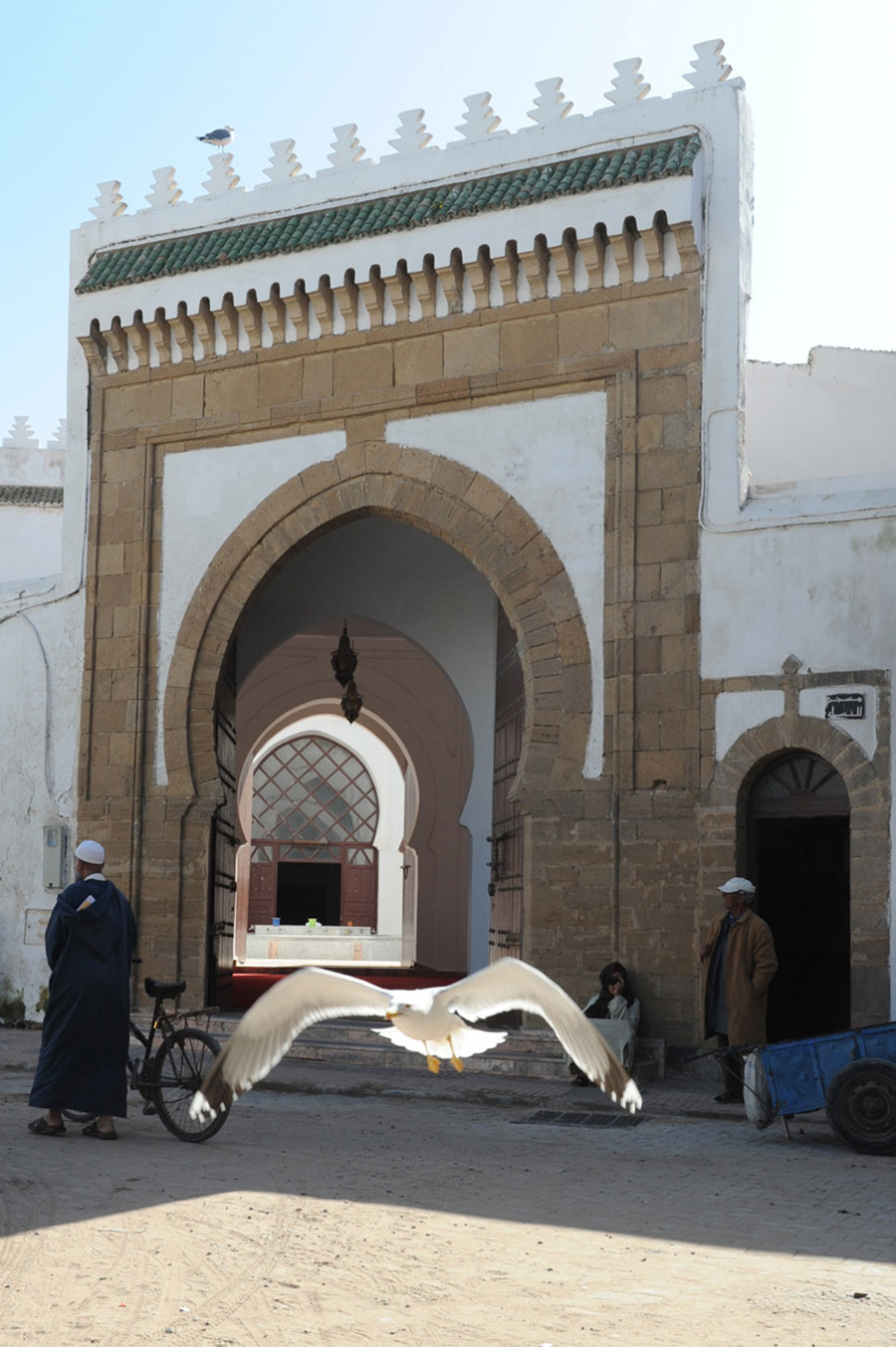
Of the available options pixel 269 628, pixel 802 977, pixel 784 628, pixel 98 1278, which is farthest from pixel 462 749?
pixel 98 1278

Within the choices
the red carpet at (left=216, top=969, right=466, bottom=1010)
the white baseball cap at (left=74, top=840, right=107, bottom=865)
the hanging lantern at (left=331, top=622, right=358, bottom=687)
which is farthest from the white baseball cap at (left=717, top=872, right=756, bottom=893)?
the hanging lantern at (left=331, top=622, right=358, bottom=687)

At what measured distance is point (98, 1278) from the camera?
4.68 m

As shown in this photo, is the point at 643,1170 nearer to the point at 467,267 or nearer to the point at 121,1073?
the point at 121,1073

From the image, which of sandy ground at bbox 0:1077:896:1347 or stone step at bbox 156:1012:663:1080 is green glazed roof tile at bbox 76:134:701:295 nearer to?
stone step at bbox 156:1012:663:1080

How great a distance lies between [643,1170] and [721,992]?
2.56 meters

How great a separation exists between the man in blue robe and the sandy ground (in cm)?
19

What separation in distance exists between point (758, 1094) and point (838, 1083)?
411 mm

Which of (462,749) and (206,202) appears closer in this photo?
(206,202)

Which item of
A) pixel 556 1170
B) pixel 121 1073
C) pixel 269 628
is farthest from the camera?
pixel 269 628

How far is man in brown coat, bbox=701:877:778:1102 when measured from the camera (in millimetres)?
8969

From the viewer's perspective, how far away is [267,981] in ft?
49.3

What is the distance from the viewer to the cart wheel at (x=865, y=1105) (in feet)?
23.8

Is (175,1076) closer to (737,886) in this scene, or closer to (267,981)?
(737,886)

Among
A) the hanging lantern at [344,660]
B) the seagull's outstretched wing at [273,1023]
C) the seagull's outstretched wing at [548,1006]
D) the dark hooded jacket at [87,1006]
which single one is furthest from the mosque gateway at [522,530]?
the seagull's outstretched wing at [273,1023]
